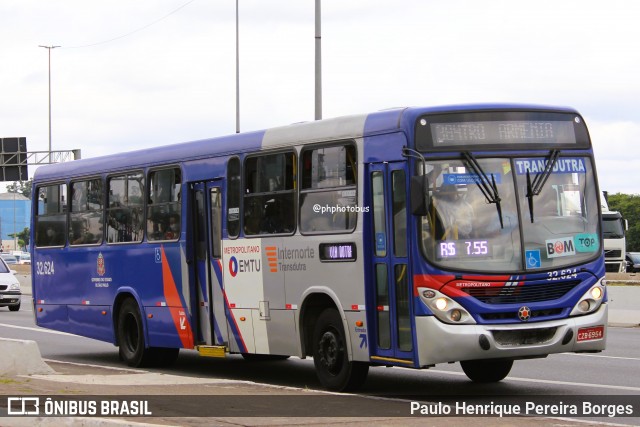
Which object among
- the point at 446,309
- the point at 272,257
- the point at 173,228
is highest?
the point at 173,228

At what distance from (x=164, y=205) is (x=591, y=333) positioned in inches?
289

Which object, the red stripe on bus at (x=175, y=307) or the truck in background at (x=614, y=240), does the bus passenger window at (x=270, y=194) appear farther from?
the truck in background at (x=614, y=240)

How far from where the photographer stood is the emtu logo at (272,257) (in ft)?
51.4

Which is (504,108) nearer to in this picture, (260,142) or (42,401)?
(260,142)

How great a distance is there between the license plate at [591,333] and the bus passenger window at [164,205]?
6.73 meters

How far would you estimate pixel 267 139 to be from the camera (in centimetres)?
1603

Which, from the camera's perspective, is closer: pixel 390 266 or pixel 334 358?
pixel 390 266

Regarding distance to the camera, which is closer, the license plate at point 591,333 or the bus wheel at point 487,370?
the license plate at point 591,333

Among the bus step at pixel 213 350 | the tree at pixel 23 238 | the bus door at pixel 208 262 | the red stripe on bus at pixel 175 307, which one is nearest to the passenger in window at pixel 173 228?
the red stripe on bus at pixel 175 307

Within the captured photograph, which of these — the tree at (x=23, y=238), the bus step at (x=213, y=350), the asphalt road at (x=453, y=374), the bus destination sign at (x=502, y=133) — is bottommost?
the asphalt road at (x=453, y=374)

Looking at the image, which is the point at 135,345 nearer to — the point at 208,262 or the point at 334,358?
the point at 208,262

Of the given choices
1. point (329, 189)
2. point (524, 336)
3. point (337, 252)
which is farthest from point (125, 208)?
point (524, 336)

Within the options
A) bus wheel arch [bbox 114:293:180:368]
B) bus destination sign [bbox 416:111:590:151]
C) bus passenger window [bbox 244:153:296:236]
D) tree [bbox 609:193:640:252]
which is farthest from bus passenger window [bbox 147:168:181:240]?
tree [bbox 609:193:640:252]

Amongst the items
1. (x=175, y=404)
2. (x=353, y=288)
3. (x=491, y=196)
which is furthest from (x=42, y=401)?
(x=491, y=196)
